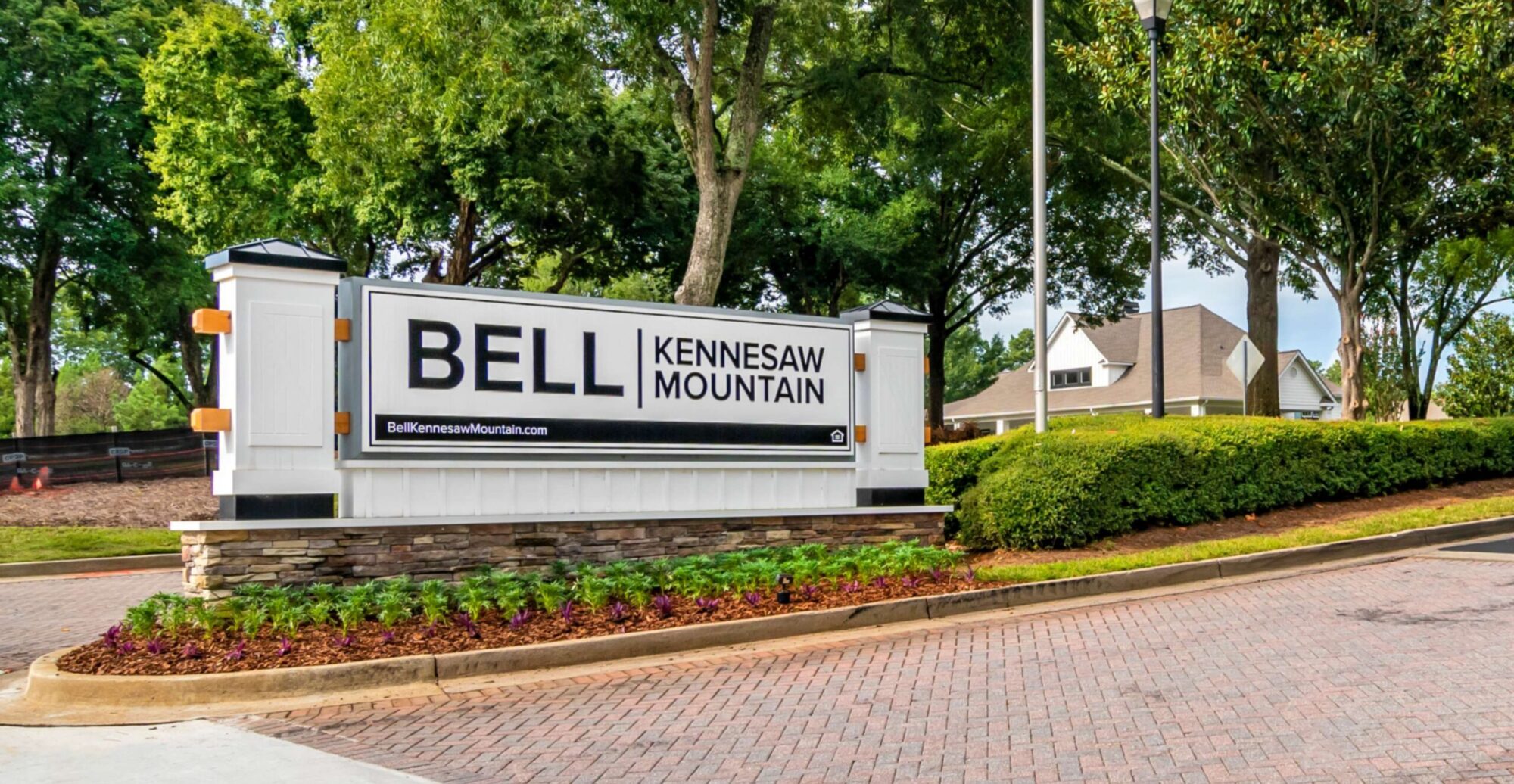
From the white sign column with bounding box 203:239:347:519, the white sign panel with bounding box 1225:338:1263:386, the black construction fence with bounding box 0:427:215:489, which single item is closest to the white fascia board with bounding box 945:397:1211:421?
the white sign panel with bounding box 1225:338:1263:386

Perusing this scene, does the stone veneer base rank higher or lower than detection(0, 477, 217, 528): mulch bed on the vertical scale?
higher

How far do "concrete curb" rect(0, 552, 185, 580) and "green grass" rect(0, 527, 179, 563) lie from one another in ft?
0.74

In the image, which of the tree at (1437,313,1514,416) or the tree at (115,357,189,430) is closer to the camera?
the tree at (1437,313,1514,416)

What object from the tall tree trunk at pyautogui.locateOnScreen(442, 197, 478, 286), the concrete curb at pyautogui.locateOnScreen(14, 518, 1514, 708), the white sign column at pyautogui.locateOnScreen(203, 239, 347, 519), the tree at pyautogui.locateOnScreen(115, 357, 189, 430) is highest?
the tall tree trunk at pyautogui.locateOnScreen(442, 197, 478, 286)

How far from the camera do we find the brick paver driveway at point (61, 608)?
32.7 feet

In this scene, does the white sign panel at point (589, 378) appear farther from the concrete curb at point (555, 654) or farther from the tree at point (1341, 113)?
the tree at point (1341, 113)

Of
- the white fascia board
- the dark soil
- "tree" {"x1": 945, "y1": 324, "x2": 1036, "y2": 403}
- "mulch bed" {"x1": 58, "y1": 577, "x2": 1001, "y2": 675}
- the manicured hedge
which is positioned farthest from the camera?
"tree" {"x1": 945, "y1": 324, "x2": 1036, "y2": 403}

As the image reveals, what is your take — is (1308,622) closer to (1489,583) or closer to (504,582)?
(1489,583)

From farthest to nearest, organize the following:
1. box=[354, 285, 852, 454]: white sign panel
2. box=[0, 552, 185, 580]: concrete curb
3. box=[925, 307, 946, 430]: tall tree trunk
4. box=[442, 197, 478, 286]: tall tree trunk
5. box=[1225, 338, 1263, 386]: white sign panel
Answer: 1. box=[925, 307, 946, 430]: tall tree trunk
2. box=[442, 197, 478, 286]: tall tree trunk
3. box=[1225, 338, 1263, 386]: white sign panel
4. box=[0, 552, 185, 580]: concrete curb
5. box=[354, 285, 852, 454]: white sign panel

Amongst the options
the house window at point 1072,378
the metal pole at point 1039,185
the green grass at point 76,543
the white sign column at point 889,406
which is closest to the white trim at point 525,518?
the white sign column at point 889,406

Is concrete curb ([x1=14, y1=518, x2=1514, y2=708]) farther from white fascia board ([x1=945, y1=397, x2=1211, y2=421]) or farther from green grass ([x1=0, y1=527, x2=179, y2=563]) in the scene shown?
white fascia board ([x1=945, y1=397, x2=1211, y2=421])

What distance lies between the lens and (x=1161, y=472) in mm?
13961

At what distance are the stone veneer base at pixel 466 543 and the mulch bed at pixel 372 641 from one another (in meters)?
0.74

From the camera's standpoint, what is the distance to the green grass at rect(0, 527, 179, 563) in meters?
16.4
